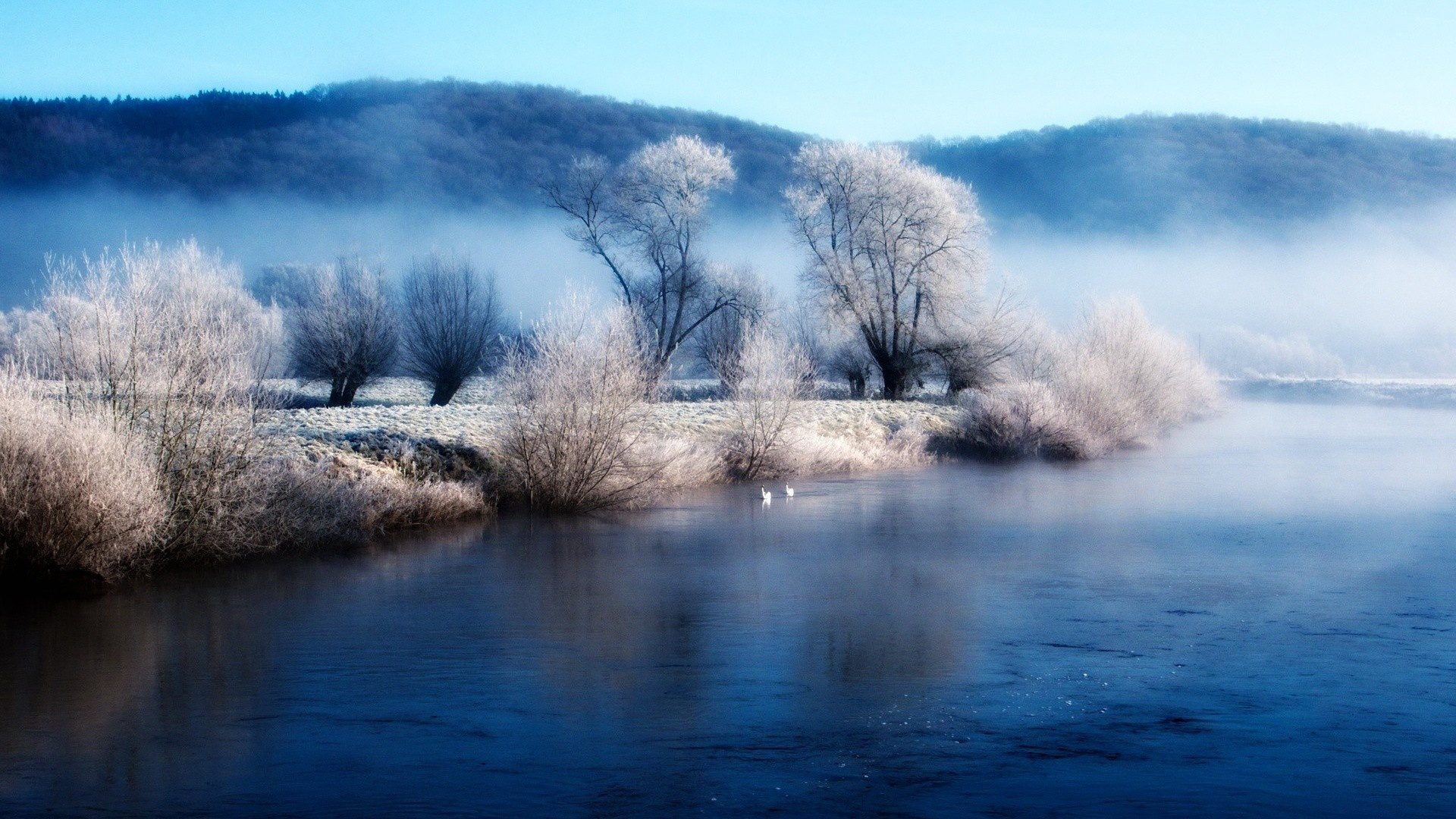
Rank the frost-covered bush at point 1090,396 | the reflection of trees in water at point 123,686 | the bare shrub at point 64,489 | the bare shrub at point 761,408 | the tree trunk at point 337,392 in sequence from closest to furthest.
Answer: the reflection of trees in water at point 123,686
the bare shrub at point 64,489
the bare shrub at point 761,408
the frost-covered bush at point 1090,396
the tree trunk at point 337,392

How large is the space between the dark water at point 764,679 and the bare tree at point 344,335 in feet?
61.3

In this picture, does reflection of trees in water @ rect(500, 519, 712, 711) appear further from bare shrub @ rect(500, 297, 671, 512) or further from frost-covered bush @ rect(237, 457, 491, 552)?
frost-covered bush @ rect(237, 457, 491, 552)

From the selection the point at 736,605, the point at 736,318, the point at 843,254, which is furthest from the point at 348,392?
the point at 736,605

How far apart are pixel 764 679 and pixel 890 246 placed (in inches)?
1058

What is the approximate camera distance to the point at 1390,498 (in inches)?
873

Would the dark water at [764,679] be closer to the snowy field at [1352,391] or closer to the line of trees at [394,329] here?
the line of trees at [394,329]

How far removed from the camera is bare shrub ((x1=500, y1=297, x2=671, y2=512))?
19.6m

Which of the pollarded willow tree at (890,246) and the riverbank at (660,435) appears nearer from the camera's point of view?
the riverbank at (660,435)

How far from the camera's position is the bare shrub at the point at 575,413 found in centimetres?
1961

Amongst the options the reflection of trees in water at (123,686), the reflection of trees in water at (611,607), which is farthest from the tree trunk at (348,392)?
the reflection of trees in water at (123,686)

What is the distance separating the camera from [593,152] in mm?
94750

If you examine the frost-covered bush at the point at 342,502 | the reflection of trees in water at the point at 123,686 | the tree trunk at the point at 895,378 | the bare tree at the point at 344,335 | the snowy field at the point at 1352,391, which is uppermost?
the bare tree at the point at 344,335

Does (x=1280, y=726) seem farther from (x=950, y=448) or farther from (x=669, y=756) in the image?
(x=950, y=448)

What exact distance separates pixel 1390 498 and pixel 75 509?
2182 cm
